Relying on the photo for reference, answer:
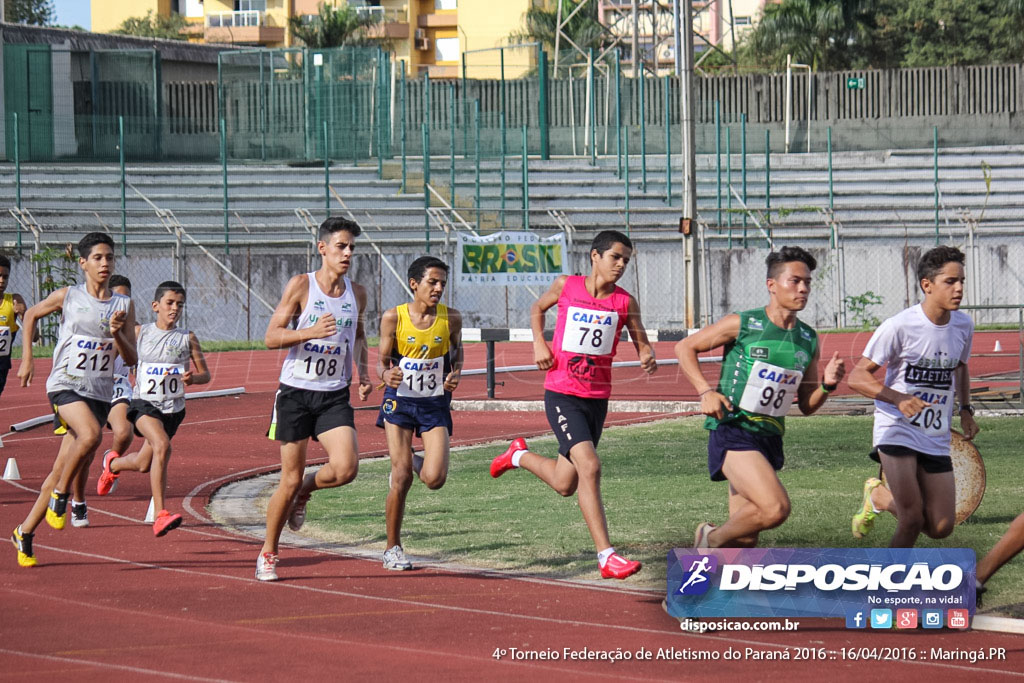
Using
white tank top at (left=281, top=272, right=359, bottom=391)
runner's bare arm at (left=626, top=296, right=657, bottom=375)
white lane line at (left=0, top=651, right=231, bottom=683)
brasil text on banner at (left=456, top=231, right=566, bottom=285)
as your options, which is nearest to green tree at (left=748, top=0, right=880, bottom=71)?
brasil text on banner at (left=456, top=231, right=566, bottom=285)

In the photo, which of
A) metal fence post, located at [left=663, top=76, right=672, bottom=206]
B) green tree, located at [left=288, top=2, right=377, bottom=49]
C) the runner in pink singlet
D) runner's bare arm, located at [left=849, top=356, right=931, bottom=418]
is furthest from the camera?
green tree, located at [left=288, top=2, right=377, bottom=49]

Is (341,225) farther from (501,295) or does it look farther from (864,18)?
(864,18)

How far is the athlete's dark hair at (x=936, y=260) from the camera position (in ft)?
24.4

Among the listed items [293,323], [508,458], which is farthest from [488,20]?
[293,323]

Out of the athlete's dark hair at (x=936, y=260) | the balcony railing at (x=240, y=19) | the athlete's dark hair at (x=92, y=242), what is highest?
the balcony railing at (x=240, y=19)

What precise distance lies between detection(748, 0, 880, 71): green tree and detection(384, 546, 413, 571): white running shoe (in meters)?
51.8

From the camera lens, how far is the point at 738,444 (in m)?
7.18

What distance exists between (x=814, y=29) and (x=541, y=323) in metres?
52.9

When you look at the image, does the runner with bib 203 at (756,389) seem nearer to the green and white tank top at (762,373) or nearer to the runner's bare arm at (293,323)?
the green and white tank top at (762,373)

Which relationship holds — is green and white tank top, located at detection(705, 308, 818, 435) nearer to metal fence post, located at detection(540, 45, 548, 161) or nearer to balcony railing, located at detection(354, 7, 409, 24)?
metal fence post, located at detection(540, 45, 548, 161)

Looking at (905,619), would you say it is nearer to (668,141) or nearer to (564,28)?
(668,141)

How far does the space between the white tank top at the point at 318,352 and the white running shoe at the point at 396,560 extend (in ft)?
3.53

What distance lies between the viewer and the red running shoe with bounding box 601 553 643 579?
760cm

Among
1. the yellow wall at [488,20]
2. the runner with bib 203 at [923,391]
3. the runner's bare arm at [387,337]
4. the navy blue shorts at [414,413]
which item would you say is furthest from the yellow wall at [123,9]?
the runner with bib 203 at [923,391]
